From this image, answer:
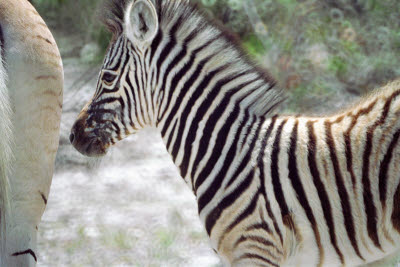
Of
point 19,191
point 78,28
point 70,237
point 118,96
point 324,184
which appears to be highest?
point 324,184

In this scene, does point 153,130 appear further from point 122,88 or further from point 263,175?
point 263,175

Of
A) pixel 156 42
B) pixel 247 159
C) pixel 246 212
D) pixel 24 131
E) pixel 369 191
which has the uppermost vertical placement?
pixel 369 191

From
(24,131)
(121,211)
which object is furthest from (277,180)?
Answer: (121,211)

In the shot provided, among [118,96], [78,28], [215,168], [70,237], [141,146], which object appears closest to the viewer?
[215,168]

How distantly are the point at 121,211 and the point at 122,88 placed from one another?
2.82 meters

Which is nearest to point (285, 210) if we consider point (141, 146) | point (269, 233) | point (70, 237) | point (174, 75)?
point (269, 233)

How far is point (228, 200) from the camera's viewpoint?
9.75 feet

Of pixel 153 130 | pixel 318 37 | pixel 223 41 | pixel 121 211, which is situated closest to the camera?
pixel 223 41

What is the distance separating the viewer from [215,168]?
10.1 feet

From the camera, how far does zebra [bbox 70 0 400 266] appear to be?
2.86 metres

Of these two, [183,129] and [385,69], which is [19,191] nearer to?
[183,129]

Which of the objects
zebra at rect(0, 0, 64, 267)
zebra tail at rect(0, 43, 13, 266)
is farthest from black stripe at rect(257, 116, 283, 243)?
zebra tail at rect(0, 43, 13, 266)

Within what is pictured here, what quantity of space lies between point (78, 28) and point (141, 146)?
3.26 m

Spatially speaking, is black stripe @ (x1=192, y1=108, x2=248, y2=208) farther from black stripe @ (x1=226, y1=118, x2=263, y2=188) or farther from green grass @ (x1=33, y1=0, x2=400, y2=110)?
green grass @ (x1=33, y1=0, x2=400, y2=110)
